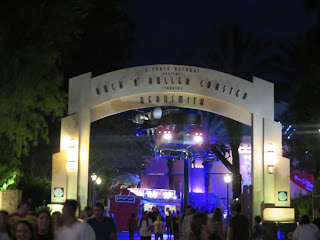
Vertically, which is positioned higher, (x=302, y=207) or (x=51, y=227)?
(x=302, y=207)

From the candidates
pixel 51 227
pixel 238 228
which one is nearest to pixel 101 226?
pixel 51 227

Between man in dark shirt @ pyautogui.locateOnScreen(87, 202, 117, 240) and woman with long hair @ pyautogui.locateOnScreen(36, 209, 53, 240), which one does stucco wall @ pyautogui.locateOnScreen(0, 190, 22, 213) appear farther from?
woman with long hair @ pyautogui.locateOnScreen(36, 209, 53, 240)

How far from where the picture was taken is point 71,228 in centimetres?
746

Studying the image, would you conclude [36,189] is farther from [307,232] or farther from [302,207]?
[307,232]

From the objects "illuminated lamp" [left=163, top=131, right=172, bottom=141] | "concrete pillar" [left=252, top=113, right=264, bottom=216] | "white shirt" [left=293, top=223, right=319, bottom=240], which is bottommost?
"white shirt" [left=293, top=223, right=319, bottom=240]

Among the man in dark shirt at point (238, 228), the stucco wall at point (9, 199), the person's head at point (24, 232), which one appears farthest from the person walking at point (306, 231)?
the stucco wall at point (9, 199)

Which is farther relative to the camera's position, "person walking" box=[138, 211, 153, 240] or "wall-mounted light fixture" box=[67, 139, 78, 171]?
"person walking" box=[138, 211, 153, 240]

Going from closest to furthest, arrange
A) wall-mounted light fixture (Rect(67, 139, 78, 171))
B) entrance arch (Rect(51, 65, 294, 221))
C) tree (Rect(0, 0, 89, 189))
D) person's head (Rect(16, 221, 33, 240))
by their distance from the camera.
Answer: person's head (Rect(16, 221, 33, 240)) < tree (Rect(0, 0, 89, 189)) < wall-mounted light fixture (Rect(67, 139, 78, 171)) < entrance arch (Rect(51, 65, 294, 221))

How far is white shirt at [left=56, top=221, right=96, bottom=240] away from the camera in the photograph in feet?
24.3

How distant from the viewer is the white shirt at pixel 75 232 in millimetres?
7398

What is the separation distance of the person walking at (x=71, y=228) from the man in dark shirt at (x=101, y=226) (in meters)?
1.72

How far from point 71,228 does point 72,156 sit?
12.0 meters

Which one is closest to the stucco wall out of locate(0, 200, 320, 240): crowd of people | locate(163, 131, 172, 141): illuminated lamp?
locate(0, 200, 320, 240): crowd of people

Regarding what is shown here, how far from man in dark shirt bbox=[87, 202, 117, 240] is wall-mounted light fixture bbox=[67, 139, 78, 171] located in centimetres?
997
